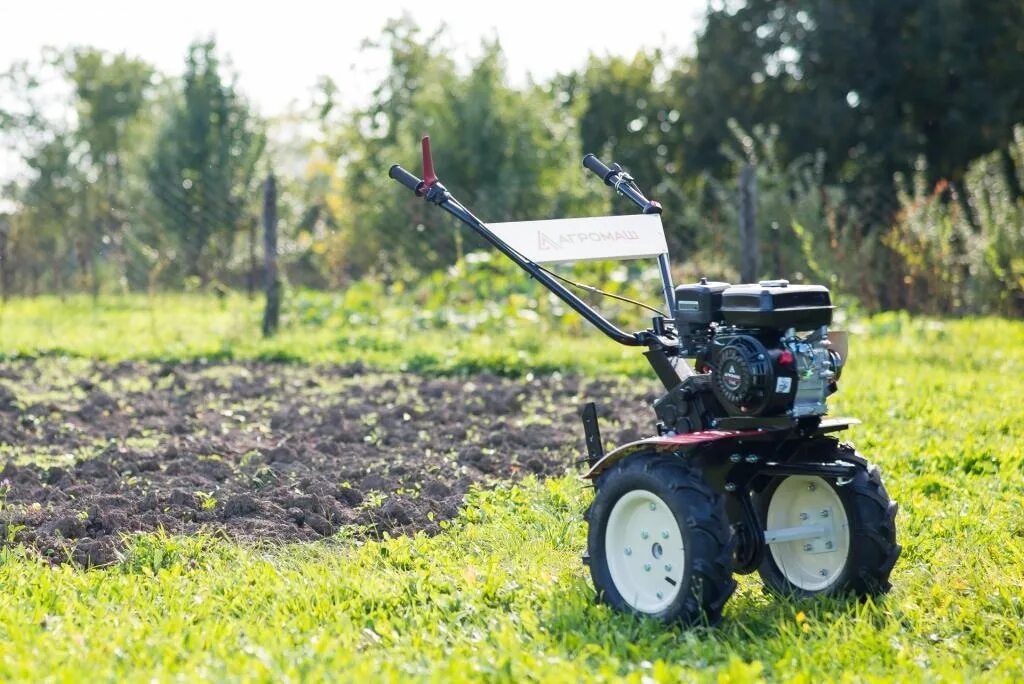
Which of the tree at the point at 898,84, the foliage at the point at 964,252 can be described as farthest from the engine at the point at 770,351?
the tree at the point at 898,84

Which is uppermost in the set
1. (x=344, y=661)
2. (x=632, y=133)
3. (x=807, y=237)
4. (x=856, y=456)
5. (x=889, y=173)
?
(x=632, y=133)

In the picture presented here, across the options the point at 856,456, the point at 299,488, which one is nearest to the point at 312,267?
the point at 299,488

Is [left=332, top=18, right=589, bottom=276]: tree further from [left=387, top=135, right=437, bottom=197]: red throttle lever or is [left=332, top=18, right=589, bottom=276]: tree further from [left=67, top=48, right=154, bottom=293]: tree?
[left=67, top=48, right=154, bottom=293]: tree

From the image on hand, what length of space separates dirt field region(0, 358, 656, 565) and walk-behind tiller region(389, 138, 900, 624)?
4.49ft

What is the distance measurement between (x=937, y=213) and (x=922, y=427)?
7928 mm

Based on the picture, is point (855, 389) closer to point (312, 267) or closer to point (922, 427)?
point (922, 427)

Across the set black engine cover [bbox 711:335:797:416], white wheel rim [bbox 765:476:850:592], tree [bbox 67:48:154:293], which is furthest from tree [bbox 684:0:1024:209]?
tree [bbox 67:48:154:293]

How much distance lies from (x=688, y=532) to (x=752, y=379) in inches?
20.5

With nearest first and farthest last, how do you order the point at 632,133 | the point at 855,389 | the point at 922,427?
1. the point at 922,427
2. the point at 855,389
3. the point at 632,133

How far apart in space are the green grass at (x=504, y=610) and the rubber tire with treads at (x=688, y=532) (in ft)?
0.24

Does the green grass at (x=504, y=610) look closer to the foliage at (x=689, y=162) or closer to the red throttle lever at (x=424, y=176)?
the red throttle lever at (x=424, y=176)

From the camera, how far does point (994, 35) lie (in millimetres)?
20672

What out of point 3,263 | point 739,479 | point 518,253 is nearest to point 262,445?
point 518,253

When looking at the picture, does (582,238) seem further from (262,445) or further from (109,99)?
(109,99)
